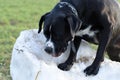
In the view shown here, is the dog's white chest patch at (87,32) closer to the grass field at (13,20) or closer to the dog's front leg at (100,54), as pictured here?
the dog's front leg at (100,54)

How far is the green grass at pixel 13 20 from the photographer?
747 cm

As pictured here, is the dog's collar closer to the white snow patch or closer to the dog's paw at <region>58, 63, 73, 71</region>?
the white snow patch

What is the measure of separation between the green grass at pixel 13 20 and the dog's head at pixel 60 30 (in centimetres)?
147

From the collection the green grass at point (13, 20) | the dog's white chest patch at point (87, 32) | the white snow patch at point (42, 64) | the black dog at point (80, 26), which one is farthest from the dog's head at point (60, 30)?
the green grass at point (13, 20)

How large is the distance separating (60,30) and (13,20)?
5.33m

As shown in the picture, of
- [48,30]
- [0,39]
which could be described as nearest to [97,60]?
[48,30]

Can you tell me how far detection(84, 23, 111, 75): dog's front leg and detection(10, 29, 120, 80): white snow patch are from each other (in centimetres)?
6

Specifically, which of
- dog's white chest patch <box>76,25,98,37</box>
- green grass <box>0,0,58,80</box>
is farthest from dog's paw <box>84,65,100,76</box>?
green grass <box>0,0,58,80</box>

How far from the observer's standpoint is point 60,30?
5160 millimetres

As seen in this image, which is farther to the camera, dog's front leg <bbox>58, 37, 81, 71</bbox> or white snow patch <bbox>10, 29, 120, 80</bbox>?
dog's front leg <bbox>58, 37, 81, 71</bbox>

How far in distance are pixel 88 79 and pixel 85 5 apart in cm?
100

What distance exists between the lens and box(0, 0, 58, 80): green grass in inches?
294

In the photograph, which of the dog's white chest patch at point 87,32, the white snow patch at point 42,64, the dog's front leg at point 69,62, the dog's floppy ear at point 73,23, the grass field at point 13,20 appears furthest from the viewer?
the grass field at point 13,20

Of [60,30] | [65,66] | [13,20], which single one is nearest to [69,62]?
[65,66]
